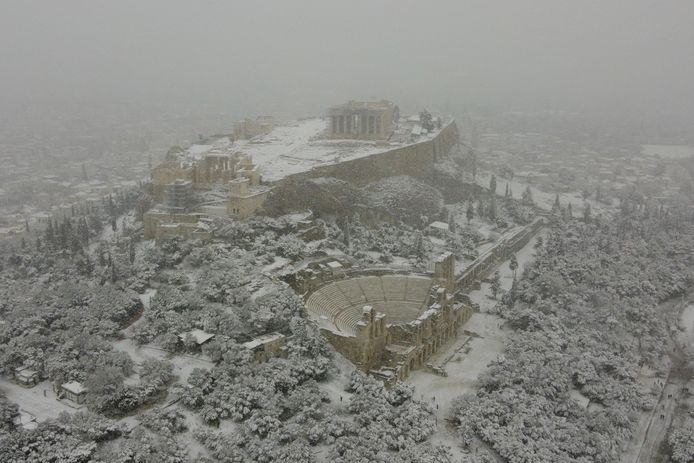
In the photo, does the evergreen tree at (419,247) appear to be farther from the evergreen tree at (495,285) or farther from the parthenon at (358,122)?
the parthenon at (358,122)

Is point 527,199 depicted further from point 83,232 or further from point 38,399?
point 38,399

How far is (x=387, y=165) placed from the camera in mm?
82375

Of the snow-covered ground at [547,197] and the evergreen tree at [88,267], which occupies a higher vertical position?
the evergreen tree at [88,267]

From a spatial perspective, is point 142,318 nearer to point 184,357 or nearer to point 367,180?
point 184,357

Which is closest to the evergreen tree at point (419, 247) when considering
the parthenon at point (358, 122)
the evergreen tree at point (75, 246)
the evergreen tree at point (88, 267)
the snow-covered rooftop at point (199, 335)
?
the parthenon at point (358, 122)

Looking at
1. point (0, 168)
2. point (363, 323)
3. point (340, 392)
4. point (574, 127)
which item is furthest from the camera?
point (574, 127)

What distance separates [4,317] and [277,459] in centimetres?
2662

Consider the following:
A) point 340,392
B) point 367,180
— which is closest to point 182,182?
point 367,180

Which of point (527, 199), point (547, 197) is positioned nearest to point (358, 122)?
point (527, 199)

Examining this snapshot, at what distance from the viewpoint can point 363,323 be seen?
4969cm

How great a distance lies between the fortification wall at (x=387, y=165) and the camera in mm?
74812

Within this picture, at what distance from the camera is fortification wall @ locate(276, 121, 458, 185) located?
74.8m

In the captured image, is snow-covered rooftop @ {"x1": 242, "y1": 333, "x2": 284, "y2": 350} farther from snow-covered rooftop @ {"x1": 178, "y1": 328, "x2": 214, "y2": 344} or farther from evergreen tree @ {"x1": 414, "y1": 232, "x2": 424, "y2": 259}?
evergreen tree @ {"x1": 414, "y1": 232, "x2": 424, "y2": 259}

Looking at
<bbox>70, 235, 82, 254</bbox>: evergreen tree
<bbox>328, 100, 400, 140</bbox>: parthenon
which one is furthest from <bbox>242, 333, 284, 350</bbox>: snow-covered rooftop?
<bbox>328, 100, 400, 140</bbox>: parthenon
